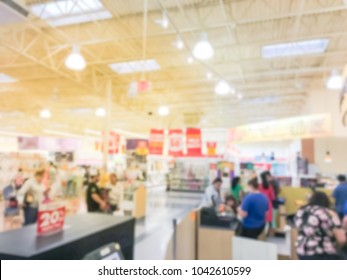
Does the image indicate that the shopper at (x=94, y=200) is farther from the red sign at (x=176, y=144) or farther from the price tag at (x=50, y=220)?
the red sign at (x=176, y=144)

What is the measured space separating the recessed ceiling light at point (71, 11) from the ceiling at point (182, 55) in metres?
0.17

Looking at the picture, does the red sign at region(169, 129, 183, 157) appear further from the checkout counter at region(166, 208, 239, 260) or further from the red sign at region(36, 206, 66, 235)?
the red sign at region(36, 206, 66, 235)

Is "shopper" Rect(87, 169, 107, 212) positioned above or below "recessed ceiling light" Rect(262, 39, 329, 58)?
below

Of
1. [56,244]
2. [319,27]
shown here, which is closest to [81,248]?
[56,244]

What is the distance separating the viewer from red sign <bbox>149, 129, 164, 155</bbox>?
10.0 m

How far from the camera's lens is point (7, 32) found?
645cm

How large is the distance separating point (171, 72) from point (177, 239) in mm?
6704

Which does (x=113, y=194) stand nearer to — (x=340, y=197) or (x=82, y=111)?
(x=340, y=197)

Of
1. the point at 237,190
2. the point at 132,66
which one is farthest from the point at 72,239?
the point at 132,66

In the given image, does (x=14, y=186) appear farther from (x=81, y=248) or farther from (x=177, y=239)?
(x=81, y=248)

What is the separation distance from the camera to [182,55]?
300 inches

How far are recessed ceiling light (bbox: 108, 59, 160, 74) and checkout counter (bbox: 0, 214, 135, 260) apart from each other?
7133 millimetres

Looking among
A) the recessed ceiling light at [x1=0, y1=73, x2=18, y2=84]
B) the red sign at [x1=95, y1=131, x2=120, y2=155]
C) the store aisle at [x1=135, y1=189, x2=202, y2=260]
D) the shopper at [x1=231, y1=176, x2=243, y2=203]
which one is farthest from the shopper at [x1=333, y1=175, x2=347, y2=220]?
the recessed ceiling light at [x1=0, y1=73, x2=18, y2=84]

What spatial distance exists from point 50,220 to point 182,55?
22.7 feet
